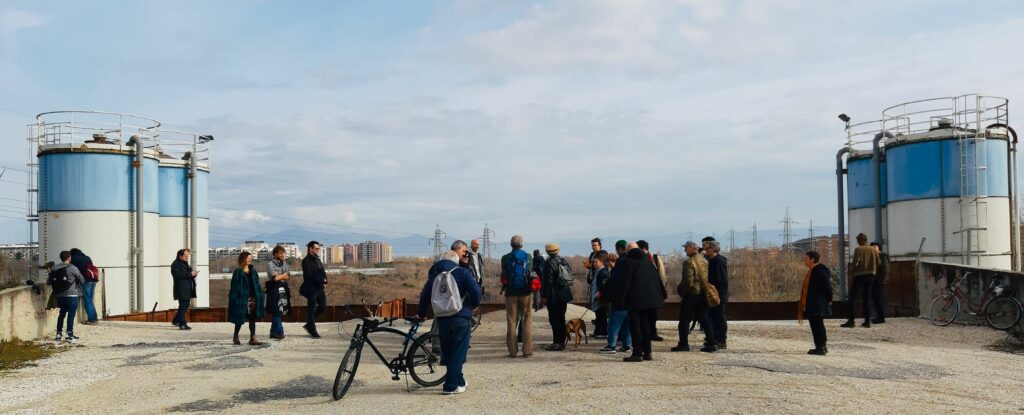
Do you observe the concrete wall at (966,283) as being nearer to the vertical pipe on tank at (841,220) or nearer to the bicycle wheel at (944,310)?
the bicycle wheel at (944,310)

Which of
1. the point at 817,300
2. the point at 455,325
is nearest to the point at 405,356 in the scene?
the point at 455,325

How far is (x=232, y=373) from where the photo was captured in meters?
11.0

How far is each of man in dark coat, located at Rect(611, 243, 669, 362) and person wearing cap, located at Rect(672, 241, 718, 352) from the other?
0.93 m

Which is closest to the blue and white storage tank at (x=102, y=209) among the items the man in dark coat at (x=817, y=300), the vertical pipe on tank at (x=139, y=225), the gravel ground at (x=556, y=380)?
the vertical pipe on tank at (x=139, y=225)

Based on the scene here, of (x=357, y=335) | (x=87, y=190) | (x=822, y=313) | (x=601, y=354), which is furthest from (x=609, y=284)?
(x=87, y=190)

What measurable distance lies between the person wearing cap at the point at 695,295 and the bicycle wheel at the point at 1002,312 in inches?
267

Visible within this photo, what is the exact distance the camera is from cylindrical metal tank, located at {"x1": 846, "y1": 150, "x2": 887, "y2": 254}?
84.3 ft

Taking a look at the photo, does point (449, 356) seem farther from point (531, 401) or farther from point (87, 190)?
point (87, 190)

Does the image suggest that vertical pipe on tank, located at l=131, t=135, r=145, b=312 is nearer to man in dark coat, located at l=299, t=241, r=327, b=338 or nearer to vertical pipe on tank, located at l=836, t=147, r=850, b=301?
man in dark coat, located at l=299, t=241, r=327, b=338

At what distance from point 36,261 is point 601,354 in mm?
20847

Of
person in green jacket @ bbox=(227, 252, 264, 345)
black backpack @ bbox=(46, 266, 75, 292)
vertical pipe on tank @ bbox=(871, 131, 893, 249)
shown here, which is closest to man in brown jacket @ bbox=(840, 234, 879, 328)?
vertical pipe on tank @ bbox=(871, 131, 893, 249)

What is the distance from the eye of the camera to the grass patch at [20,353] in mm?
12159

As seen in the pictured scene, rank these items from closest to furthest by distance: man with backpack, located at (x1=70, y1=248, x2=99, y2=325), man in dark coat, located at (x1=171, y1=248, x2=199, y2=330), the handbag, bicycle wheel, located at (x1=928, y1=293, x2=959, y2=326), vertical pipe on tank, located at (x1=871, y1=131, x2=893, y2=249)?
1. the handbag
2. bicycle wheel, located at (x1=928, y1=293, x2=959, y2=326)
3. man with backpack, located at (x1=70, y1=248, x2=99, y2=325)
4. man in dark coat, located at (x1=171, y1=248, x2=199, y2=330)
5. vertical pipe on tank, located at (x1=871, y1=131, x2=893, y2=249)

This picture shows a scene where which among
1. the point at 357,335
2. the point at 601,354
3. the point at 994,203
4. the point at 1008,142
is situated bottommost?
the point at 601,354
